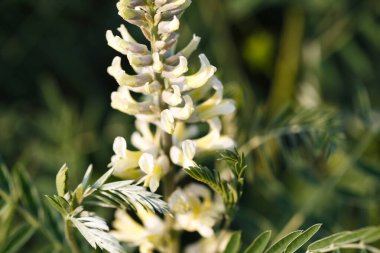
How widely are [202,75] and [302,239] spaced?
323 millimetres

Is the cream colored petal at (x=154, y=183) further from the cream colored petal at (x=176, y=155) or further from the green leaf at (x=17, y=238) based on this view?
the green leaf at (x=17, y=238)

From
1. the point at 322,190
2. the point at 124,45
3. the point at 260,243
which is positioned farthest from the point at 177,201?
the point at 322,190

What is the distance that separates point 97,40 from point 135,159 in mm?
1547

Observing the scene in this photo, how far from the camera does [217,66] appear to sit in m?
2.53

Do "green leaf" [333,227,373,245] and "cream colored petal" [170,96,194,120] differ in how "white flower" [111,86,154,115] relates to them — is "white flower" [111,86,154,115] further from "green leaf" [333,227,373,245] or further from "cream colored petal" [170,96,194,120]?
"green leaf" [333,227,373,245]

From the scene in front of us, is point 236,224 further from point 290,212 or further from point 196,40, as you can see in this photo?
point 196,40

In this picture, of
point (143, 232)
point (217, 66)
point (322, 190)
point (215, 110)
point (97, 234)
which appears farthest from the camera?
point (217, 66)

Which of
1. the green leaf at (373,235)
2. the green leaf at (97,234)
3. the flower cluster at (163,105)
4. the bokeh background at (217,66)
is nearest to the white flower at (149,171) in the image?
the flower cluster at (163,105)

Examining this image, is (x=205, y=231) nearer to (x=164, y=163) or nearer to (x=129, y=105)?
(x=164, y=163)

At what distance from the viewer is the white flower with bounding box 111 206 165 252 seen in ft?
4.46

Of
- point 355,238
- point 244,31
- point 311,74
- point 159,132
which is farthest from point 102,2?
point 355,238

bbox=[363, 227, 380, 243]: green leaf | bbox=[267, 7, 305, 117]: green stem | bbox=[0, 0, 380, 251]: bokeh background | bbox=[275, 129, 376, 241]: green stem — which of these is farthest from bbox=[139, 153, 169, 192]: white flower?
bbox=[267, 7, 305, 117]: green stem

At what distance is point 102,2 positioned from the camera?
2791mm

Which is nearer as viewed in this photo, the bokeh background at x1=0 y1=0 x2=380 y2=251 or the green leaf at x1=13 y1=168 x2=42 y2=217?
the green leaf at x1=13 y1=168 x2=42 y2=217
